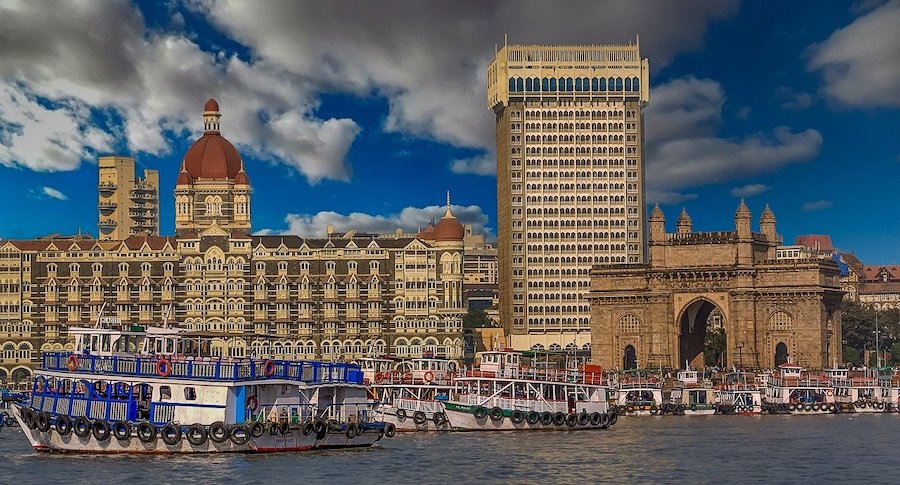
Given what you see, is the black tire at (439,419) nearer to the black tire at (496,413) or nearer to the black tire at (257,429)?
the black tire at (496,413)

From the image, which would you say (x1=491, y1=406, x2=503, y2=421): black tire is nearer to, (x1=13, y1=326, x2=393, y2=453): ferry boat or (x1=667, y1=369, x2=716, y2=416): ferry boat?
(x1=13, y1=326, x2=393, y2=453): ferry boat

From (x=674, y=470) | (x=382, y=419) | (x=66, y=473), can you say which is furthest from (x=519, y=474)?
(x=382, y=419)

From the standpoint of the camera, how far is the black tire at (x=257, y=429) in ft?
309

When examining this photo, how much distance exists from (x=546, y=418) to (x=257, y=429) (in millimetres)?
35488

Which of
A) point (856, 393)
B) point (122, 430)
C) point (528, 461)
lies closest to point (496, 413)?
point (528, 461)

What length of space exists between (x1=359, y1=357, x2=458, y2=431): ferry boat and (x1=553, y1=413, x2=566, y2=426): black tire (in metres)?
8.14

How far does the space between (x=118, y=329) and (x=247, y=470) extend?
15747 millimetres

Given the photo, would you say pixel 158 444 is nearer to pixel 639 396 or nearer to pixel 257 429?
pixel 257 429

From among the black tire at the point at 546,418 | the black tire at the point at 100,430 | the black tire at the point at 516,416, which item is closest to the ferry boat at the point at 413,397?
the black tire at the point at 516,416

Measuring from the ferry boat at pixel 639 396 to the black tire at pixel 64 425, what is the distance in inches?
2705

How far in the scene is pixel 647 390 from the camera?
544 ft

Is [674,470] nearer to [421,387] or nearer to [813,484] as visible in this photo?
Answer: [813,484]

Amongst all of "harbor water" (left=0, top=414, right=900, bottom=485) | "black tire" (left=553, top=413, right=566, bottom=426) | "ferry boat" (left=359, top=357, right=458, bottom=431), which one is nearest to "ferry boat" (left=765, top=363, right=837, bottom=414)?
"harbor water" (left=0, top=414, right=900, bottom=485)

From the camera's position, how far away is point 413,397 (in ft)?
431
